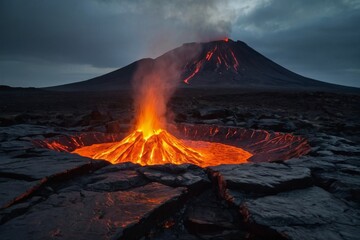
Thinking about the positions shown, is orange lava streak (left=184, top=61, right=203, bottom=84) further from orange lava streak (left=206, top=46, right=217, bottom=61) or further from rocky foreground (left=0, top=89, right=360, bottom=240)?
rocky foreground (left=0, top=89, right=360, bottom=240)

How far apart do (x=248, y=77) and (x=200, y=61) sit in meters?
15.9

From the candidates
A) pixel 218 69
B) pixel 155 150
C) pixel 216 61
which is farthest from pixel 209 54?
pixel 155 150

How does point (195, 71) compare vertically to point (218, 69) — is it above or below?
below

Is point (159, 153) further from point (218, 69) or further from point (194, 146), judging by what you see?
point (218, 69)

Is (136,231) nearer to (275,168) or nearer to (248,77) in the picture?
(275,168)

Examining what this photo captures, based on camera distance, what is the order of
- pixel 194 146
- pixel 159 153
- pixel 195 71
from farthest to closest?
1. pixel 195 71
2. pixel 194 146
3. pixel 159 153

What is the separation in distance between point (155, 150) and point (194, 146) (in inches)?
59.4

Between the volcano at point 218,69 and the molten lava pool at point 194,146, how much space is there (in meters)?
58.6

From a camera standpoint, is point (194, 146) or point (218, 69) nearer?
point (194, 146)

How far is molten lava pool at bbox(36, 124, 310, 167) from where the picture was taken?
4.50 metres

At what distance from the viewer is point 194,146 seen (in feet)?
19.4

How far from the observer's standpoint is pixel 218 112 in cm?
947

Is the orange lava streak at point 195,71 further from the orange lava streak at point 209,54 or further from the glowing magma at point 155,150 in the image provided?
the glowing magma at point 155,150

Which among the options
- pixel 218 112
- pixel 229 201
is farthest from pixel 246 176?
pixel 218 112
